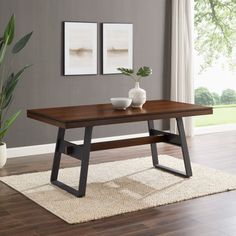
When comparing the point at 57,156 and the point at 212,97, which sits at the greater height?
the point at 212,97

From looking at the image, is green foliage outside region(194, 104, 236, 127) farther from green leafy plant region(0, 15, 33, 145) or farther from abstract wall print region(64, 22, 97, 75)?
green leafy plant region(0, 15, 33, 145)

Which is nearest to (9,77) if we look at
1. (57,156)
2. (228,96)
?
(57,156)

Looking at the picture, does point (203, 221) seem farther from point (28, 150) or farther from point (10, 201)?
point (28, 150)

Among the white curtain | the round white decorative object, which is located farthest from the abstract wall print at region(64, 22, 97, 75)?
the round white decorative object

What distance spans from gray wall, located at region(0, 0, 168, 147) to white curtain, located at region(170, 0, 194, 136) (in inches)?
11.2

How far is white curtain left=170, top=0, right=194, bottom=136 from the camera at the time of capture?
7.30m

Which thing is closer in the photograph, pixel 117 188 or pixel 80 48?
pixel 117 188

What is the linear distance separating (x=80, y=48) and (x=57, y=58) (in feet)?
1.07

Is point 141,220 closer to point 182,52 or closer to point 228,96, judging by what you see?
point 182,52

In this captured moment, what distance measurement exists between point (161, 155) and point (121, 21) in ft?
5.89

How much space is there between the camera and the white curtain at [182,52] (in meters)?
7.30

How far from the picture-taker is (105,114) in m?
4.70

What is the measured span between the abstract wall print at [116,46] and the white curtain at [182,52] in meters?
0.65

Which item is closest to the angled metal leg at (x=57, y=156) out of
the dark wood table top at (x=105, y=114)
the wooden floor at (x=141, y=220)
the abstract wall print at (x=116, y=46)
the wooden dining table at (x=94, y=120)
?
the wooden dining table at (x=94, y=120)
